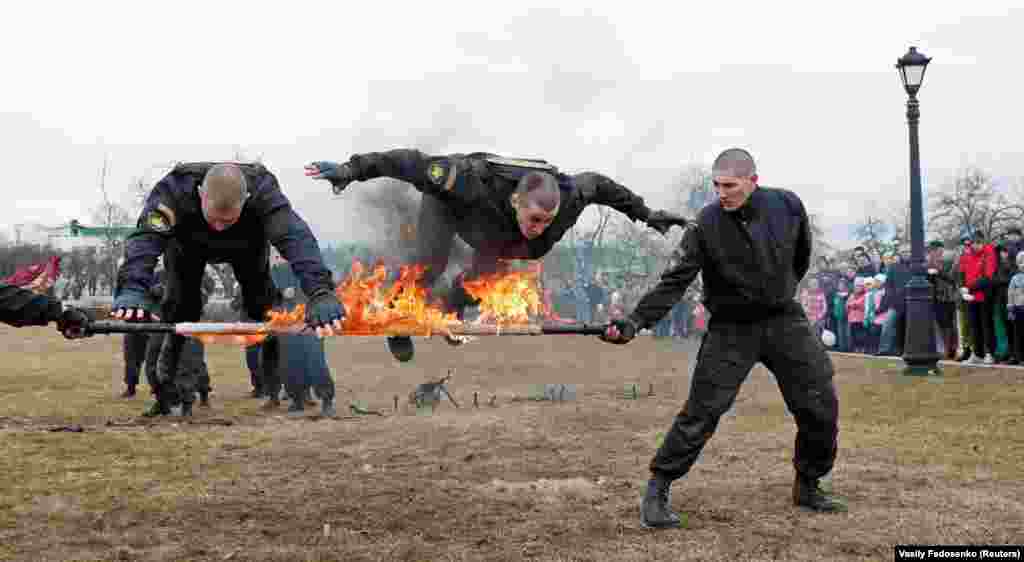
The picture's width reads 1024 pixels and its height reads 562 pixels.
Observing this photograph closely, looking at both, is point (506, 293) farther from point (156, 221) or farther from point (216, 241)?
point (156, 221)

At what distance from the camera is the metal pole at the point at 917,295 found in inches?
625

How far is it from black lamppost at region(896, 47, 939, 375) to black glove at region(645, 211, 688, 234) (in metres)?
9.55

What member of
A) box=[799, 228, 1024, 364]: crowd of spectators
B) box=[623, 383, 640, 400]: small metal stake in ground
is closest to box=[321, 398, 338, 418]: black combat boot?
box=[623, 383, 640, 400]: small metal stake in ground

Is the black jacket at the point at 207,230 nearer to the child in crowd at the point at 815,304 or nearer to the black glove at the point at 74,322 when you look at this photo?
the black glove at the point at 74,322

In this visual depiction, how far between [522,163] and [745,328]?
223 cm

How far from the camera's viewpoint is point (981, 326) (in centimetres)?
1669

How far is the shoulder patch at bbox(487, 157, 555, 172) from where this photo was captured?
7461mm

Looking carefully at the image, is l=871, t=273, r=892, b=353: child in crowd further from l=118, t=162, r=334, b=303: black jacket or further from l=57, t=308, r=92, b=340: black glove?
l=57, t=308, r=92, b=340: black glove

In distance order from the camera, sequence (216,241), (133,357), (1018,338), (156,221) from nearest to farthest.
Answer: (156,221) → (216,241) → (133,357) → (1018,338)

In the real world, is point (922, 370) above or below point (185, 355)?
below

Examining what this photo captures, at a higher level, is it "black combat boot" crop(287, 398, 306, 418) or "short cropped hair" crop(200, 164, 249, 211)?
"short cropped hair" crop(200, 164, 249, 211)

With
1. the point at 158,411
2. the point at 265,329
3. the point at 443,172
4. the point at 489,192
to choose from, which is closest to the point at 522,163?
the point at 489,192

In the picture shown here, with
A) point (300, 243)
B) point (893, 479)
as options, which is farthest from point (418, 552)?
point (893, 479)

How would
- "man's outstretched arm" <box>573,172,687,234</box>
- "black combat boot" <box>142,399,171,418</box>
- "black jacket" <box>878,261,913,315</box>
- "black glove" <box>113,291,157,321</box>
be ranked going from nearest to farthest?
"black glove" <box>113,291,157,321</box> < "man's outstretched arm" <box>573,172,687,234</box> < "black combat boot" <box>142,399,171,418</box> < "black jacket" <box>878,261,913,315</box>
